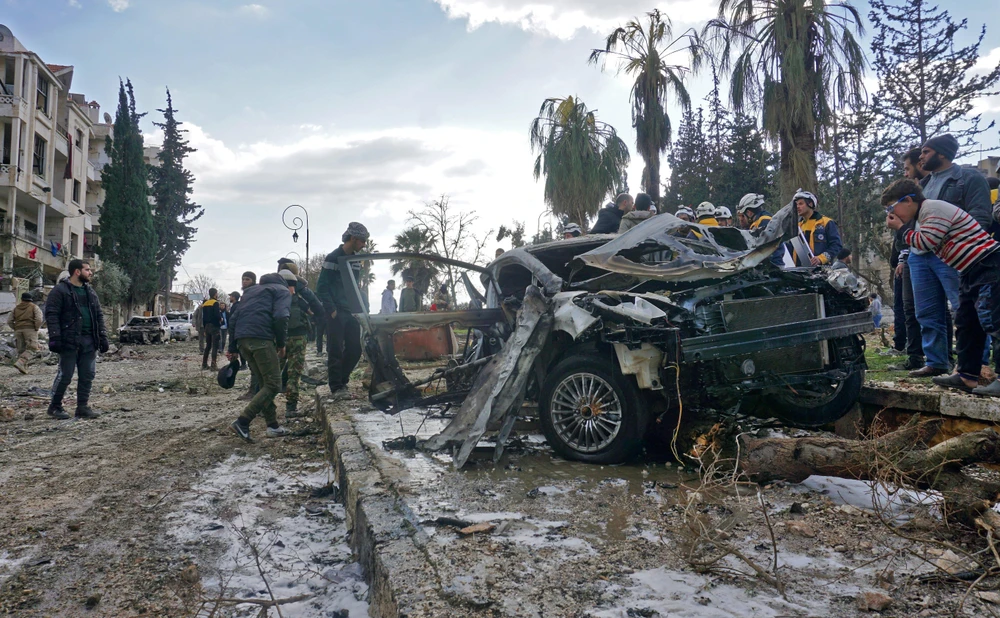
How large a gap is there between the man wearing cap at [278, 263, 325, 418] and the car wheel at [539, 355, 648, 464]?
11.9ft

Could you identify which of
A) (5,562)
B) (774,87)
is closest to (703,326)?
(5,562)

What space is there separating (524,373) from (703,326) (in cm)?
124

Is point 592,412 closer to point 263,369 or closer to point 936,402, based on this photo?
point 936,402

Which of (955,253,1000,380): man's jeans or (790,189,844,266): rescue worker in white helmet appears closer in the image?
(955,253,1000,380): man's jeans

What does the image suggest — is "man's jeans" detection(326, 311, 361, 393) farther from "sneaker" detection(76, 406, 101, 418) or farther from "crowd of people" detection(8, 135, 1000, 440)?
"sneaker" detection(76, 406, 101, 418)

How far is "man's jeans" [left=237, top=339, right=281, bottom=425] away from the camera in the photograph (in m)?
5.75

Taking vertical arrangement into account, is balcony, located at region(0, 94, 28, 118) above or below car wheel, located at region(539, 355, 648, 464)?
above

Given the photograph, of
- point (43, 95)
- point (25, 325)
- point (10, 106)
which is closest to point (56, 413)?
point (25, 325)

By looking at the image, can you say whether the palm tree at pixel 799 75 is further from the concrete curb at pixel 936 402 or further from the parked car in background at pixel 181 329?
the parked car in background at pixel 181 329

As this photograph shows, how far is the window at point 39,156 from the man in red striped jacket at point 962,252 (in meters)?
37.8

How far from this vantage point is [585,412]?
4227 mm

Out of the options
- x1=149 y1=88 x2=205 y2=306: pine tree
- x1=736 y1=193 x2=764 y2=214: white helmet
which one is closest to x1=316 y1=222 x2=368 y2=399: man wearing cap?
x1=736 y1=193 x2=764 y2=214: white helmet

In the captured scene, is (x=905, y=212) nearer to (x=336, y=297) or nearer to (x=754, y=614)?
(x=754, y=614)

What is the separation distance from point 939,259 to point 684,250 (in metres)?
2.00
